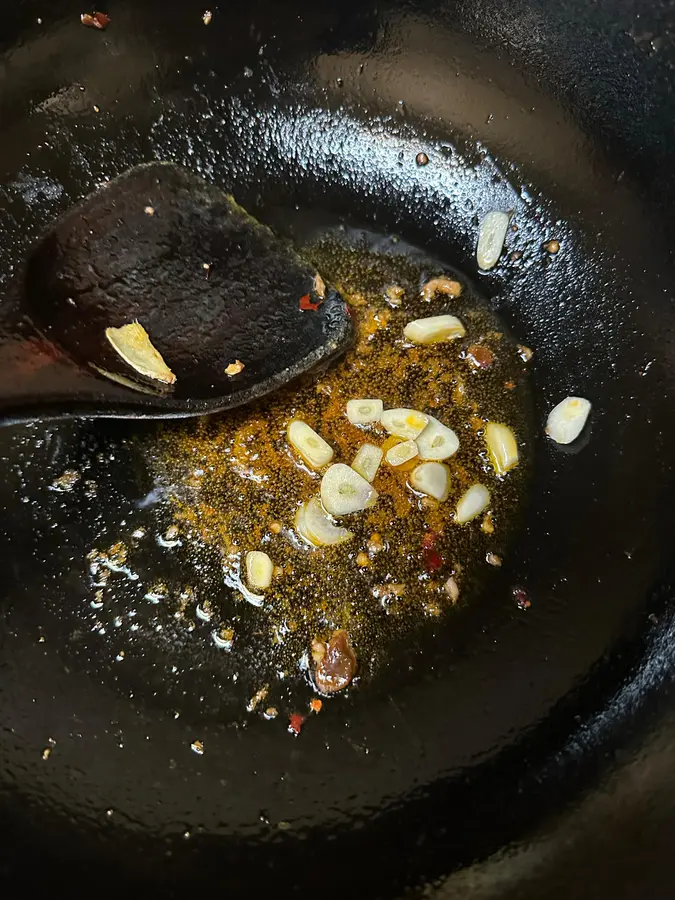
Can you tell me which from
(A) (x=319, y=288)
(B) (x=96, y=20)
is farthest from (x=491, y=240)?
(B) (x=96, y=20)

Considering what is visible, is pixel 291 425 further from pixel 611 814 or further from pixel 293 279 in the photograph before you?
pixel 611 814

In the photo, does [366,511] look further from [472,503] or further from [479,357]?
[479,357]

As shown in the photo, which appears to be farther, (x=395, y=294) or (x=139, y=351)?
(x=395, y=294)

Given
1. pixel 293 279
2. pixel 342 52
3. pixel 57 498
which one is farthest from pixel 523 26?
pixel 57 498

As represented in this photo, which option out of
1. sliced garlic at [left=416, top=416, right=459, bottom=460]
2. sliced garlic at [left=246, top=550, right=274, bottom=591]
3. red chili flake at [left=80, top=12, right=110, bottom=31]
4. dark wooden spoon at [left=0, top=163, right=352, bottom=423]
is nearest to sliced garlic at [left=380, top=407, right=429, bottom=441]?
sliced garlic at [left=416, top=416, right=459, bottom=460]

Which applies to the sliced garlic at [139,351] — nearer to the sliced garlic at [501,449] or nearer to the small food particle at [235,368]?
the small food particle at [235,368]

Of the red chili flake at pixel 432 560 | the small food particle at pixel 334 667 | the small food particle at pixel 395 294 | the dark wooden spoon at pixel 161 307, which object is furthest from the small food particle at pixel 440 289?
the small food particle at pixel 334 667
